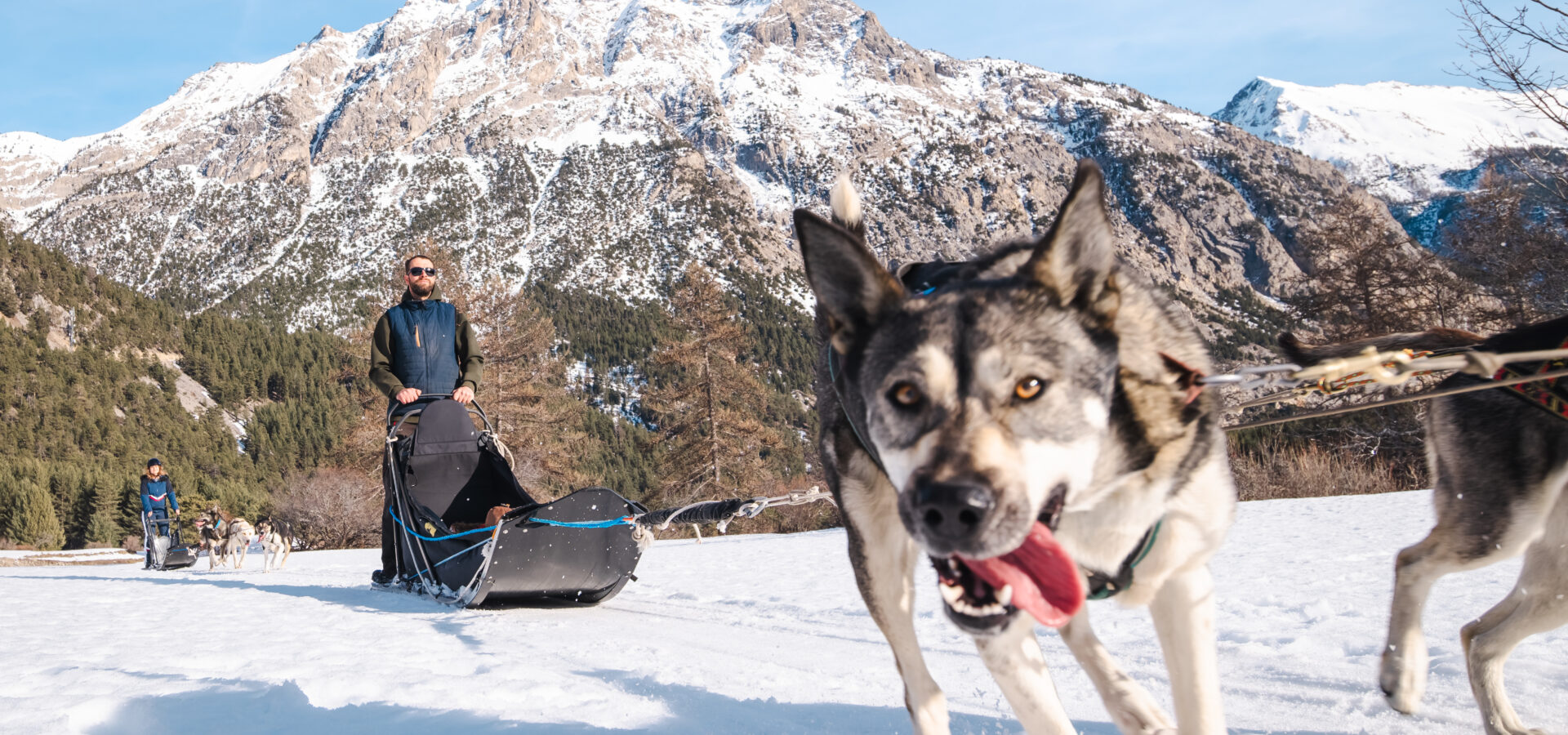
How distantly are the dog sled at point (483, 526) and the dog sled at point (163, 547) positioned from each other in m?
10.7

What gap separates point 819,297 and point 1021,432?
0.66 m

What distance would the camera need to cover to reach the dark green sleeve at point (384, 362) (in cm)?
676

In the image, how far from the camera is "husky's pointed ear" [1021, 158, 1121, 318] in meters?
1.90

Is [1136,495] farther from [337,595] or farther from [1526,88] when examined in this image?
[1526,88]

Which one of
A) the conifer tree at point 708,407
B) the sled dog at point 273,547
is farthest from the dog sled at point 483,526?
the conifer tree at point 708,407

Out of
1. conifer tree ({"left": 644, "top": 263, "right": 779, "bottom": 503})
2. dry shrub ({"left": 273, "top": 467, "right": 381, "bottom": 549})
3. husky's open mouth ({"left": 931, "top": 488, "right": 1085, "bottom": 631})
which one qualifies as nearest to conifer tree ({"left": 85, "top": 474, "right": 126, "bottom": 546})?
dry shrub ({"left": 273, "top": 467, "right": 381, "bottom": 549})

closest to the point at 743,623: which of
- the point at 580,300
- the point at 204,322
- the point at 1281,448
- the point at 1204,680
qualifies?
the point at 1204,680

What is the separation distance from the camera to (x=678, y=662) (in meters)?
3.90

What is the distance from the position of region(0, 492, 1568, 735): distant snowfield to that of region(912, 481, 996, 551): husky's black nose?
150 cm

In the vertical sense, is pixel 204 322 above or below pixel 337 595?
above

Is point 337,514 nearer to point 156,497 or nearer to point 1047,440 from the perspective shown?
point 156,497

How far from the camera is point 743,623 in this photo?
5.38 metres

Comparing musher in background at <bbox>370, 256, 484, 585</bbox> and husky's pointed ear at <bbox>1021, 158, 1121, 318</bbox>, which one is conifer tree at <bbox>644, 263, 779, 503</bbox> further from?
husky's pointed ear at <bbox>1021, 158, 1121, 318</bbox>

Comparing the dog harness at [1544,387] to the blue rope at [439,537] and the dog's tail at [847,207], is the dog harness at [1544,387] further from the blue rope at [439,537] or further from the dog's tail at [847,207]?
the blue rope at [439,537]
